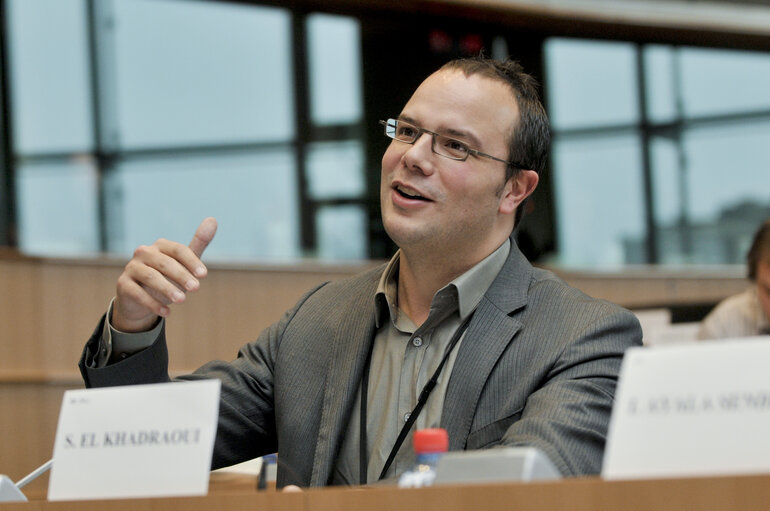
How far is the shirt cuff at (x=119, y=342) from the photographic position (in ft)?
4.92

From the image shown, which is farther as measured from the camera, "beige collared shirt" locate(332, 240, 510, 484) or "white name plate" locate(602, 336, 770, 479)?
"beige collared shirt" locate(332, 240, 510, 484)

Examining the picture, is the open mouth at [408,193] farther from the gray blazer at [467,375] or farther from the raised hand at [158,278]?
the raised hand at [158,278]

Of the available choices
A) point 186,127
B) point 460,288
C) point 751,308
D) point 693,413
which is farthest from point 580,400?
point 186,127

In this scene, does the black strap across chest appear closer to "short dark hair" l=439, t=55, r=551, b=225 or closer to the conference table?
"short dark hair" l=439, t=55, r=551, b=225

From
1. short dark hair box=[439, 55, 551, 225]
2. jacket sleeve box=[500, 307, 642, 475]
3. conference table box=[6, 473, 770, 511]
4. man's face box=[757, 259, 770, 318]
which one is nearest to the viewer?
conference table box=[6, 473, 770, 511]

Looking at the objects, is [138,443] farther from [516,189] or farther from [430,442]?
[516,189]

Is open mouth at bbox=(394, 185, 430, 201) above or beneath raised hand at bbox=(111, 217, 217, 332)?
above

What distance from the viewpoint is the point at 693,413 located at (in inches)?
33.7

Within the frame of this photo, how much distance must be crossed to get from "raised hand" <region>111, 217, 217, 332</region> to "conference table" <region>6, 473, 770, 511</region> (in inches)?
20.5

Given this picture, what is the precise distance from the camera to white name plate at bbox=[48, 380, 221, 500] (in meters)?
1.03

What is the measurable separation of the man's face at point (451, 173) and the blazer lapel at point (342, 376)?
17 cm

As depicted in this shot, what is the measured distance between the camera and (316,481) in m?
1.58

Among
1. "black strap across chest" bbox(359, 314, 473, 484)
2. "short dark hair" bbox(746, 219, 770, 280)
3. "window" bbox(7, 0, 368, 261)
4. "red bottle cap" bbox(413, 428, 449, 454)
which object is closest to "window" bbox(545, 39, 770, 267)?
"window" bbox(7, 0, 368, 261)

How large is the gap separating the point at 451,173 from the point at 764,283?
6.50 feet
